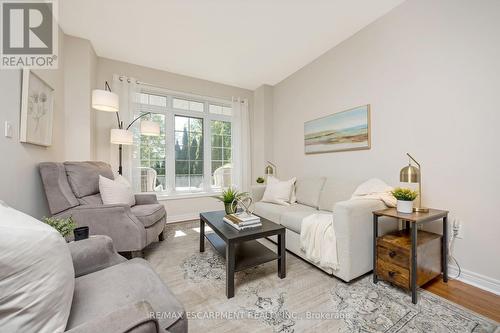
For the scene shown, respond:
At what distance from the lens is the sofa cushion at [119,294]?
0.75 metres

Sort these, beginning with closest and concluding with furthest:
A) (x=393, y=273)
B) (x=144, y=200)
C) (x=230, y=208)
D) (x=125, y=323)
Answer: (x=125, y=323) < (x=393, y=273) < (x=230, y=208) < (x=144, y=200)

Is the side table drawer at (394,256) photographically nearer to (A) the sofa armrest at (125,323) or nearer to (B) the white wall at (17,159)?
(A) the sofa armrest at (125,323)

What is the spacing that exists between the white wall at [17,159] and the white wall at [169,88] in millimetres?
798

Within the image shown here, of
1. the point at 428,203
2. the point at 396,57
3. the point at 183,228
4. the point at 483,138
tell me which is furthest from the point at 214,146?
the point at 483,138

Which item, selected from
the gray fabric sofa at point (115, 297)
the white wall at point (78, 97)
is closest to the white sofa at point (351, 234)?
the gray fabric sofa at point (115, 297)

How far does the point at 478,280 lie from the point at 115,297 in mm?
2526

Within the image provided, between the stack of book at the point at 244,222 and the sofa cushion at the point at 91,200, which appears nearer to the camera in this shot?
the stack of book at the point at 244,222

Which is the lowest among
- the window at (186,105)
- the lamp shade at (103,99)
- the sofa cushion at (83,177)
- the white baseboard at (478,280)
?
the white baseboard at (478,280)

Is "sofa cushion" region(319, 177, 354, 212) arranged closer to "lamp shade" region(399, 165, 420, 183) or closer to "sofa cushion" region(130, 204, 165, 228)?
"lamp shade" region(399, 165, 420, 183)

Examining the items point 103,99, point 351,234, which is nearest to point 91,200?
point 103,99

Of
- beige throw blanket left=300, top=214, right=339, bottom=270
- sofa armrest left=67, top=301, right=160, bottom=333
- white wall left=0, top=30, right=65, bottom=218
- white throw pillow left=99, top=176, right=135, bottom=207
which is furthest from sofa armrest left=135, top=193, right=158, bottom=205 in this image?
sofa armrest left=67, top=301, right=160, bottom=333

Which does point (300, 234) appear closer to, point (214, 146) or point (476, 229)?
point (476, 229)

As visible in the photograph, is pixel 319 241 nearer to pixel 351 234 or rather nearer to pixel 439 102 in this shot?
pixel 351 234

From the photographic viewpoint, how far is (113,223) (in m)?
1.96
